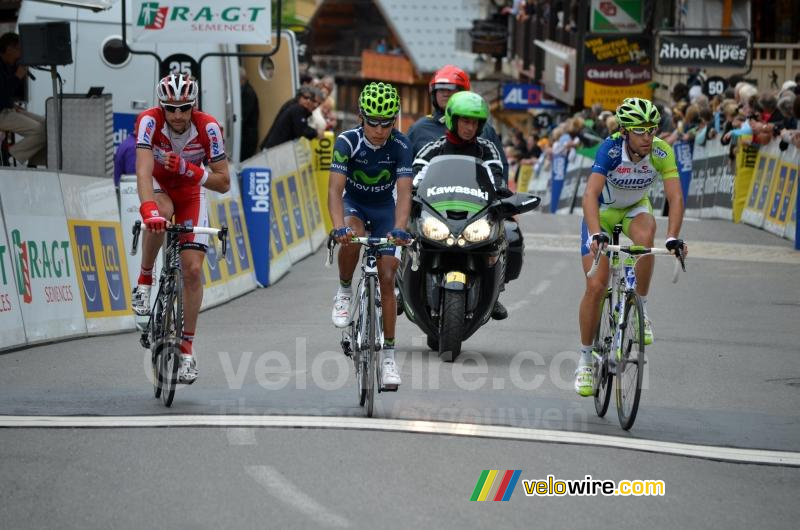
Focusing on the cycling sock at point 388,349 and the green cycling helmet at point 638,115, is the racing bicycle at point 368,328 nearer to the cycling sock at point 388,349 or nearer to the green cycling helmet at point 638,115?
the cycling sock at point 388,349

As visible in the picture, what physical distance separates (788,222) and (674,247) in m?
14.9

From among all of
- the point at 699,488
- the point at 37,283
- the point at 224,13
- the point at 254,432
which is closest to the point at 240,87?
the point at 224,13

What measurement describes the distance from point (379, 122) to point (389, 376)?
148cm

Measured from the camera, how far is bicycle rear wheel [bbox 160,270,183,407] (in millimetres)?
9523

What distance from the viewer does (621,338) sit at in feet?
30.2

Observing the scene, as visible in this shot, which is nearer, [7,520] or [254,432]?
[7,520]

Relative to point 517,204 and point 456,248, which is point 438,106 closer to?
point 517,204

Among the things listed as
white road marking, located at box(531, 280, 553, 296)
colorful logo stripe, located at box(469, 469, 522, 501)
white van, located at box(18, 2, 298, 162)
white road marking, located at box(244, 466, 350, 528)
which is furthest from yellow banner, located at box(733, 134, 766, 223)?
white road marking, located at box(244, 466, 350, 528)

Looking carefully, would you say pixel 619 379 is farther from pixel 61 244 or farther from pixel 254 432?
pixel 61 244

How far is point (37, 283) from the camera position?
12625 millimetres

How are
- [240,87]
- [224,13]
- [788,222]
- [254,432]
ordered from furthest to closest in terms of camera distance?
[788,222] < [240,87] < [224,13] < [254,432]

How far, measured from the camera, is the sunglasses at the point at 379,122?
959cm

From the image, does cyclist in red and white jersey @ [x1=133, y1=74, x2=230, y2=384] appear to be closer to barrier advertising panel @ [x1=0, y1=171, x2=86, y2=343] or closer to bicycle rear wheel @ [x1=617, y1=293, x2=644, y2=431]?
bicycle rear wheel @ [x1=617, y1=293, x2=644, y2=431]

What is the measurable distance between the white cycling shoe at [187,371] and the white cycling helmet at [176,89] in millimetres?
1505
